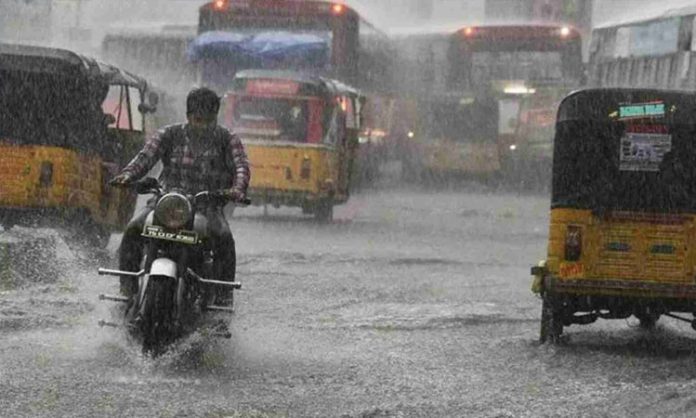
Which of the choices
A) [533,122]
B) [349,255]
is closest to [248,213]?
[349,255]

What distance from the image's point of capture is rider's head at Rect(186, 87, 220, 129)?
10.6m

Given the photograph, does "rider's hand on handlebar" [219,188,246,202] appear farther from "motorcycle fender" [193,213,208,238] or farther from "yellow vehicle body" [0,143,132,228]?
"yellow vehicle body" [0,143,132,228]

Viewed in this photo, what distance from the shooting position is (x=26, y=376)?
30.4ft

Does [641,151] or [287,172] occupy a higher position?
[641,151]

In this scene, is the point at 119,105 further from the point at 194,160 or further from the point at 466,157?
the point at 466,157

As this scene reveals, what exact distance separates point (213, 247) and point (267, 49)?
22799mm

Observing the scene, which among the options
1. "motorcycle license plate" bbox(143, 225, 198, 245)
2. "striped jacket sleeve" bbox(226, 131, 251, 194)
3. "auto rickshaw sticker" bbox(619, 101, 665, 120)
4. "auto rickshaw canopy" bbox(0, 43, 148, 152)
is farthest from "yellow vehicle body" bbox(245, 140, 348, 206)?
"motorcycle license plate" bbox(143, 225, 198, 245)

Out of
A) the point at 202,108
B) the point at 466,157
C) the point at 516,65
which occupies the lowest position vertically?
the point at 466,157

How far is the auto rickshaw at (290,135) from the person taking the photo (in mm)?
26469

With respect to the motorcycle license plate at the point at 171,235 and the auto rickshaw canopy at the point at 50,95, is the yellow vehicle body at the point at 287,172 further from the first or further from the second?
the motorcycle license plate at the point at 171,235

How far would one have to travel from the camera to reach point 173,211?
32.0 ft

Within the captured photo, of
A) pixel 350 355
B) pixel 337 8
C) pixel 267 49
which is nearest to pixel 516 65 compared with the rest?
pixel 337 8

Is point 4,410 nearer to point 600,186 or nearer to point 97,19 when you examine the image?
point 600,186

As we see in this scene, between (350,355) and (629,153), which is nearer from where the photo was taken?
(350,355)
